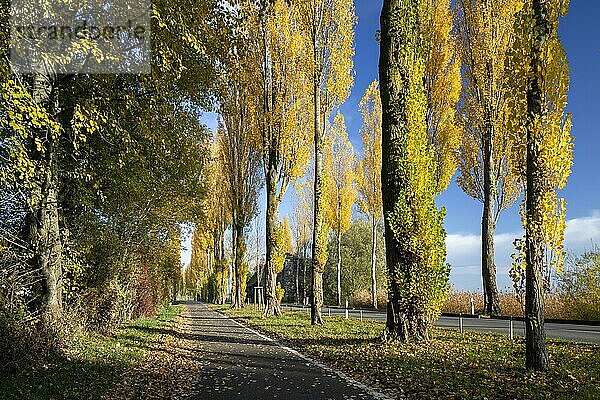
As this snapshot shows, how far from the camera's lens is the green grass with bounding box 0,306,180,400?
651 cm

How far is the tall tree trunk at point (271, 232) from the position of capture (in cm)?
2564

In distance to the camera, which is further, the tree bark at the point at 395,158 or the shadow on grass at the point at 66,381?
the tree bark at the point at 395,158

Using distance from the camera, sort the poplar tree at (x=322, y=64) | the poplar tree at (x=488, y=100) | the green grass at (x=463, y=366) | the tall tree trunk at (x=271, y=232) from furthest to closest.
Result: the tall tree trunk at (x=271, y=232)
the poplar tree at (x=488, y=100)
the poplar tree at (x=322, y=64)
the green grass at (x=463, y=366)

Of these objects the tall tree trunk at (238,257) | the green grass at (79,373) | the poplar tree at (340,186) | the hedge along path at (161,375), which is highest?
the poplar tree at (340,186)

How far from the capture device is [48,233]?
9398 millimetres

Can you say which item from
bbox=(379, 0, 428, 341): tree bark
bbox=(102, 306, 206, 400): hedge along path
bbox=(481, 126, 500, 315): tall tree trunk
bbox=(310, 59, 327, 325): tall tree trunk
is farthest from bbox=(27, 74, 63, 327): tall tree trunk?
bbox=(481, 126, 500, 315): tall tree trunk

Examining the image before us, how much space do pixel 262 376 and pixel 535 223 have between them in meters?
5.38

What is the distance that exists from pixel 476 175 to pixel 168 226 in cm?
1469

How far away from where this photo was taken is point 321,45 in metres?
20.7

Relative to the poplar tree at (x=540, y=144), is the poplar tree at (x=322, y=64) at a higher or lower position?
higher

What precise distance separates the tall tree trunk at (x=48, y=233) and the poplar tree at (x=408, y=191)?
7.37m

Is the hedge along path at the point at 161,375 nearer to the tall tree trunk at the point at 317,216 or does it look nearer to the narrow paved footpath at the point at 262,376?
the narrow paved footpath at the point at 262,376

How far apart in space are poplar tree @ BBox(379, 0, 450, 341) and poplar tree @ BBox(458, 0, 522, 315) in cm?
1049

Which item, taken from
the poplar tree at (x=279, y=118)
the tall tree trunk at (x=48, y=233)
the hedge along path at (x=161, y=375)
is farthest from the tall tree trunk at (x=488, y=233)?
the tall tree trunk at (x=48, y=233)
